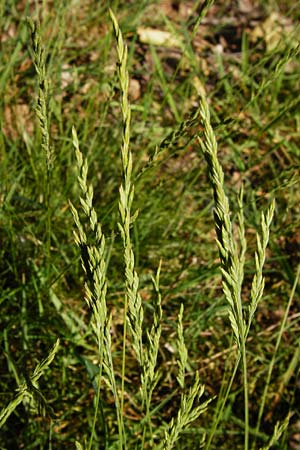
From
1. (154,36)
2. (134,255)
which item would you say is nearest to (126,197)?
(134,255)

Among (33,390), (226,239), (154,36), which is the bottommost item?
(33,390)

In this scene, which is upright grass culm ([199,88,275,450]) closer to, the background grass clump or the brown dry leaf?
the background grass clump

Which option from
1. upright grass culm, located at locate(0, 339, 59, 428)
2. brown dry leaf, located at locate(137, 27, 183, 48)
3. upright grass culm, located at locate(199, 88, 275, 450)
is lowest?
upright grass culm, located at locate(0, 339, 59, 428)

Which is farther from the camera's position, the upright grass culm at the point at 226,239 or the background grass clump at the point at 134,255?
the background grass clump at the point at 134,255

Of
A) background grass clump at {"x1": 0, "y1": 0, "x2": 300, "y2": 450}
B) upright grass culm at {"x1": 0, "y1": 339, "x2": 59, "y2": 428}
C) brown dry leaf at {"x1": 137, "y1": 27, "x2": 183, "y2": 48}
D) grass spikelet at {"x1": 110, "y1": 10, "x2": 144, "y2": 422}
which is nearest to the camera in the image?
grass spikelet at {"x1": 110, "y1": 10, "x2": 144, "y2": 422}

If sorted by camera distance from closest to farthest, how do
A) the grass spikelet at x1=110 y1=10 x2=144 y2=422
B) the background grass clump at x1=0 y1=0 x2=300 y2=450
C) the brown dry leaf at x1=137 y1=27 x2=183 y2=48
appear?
the grass spikelet at x1=110 y1=10 x2=144 y2=422, the background grass clump at x1=0 y1=0 x2=300 y2=450, the brown dry leaf at x1=137 y1=27 x2=183 y2=48


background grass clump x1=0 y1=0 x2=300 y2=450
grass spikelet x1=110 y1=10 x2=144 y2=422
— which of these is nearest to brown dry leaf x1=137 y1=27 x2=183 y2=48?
background grass clump x1=0 y1=0 x2=300 y2=450

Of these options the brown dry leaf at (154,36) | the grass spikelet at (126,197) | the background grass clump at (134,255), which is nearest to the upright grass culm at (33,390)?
the grass spikelet at (126,197)

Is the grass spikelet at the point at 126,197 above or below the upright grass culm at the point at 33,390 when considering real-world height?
above

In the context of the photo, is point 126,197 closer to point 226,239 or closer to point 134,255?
point 226,239

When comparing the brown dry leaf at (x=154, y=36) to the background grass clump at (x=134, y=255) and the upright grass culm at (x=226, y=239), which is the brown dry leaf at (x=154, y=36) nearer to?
the background grass clump at (x=134, y=255)

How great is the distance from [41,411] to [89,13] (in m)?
2.16

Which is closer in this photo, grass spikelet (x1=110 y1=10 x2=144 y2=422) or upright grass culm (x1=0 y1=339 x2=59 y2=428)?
grass spikelet (x1=110 y1=10 x2=144 y2=422)

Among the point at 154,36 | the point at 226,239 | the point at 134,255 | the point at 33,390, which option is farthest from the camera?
the point at 154,36
